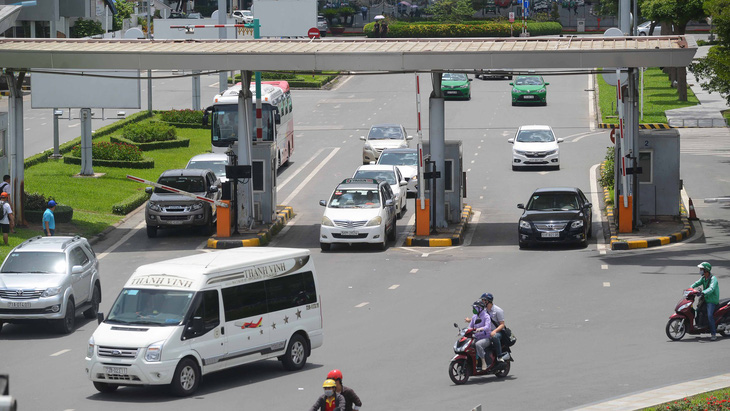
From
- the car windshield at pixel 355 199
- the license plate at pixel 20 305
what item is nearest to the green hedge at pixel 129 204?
the car windshield at pixel 355 199

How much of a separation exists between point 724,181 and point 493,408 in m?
27.6

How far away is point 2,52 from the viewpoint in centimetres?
3011

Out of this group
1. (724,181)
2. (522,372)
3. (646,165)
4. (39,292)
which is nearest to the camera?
(522,372)

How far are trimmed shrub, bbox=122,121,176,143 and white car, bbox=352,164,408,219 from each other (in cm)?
1529

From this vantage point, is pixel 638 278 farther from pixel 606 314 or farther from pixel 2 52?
pixel 2 52

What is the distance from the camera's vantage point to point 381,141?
44125 mm

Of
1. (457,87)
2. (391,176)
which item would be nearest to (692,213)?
(391,176)

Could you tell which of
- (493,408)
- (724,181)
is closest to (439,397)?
(493,408)

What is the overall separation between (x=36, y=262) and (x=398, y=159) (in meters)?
19.4

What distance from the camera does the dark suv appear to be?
31.5 meters

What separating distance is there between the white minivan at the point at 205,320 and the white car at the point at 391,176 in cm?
1665

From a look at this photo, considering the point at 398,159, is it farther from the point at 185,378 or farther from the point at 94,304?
the point at 185,378

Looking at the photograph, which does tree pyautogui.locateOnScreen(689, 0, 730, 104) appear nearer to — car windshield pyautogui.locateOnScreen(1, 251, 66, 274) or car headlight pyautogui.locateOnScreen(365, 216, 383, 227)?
car headlight pyautogui.locateOnScreen(365, 216, 383, 227)

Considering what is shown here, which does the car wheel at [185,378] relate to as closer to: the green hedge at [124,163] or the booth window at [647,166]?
the booth window at [647,166]
